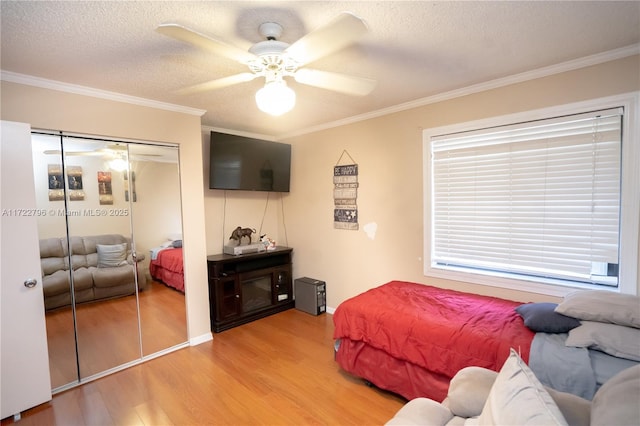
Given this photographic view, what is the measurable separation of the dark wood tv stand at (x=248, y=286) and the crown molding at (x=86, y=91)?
5.54ft

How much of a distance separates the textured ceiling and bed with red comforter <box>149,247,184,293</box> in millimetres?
1510

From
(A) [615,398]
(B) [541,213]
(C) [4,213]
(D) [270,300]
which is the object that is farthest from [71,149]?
(B) [541,213]

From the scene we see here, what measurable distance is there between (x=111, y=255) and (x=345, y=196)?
248 cm

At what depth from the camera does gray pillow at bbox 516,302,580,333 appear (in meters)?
1.81

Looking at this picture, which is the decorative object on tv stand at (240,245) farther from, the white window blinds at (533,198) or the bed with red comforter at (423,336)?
the white window blinds at (533,198)

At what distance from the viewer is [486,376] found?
139 centimetres

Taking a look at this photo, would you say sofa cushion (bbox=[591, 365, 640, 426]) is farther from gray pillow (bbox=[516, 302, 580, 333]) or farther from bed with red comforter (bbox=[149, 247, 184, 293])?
bed with red comforter (bbox=[149, 247, 184, 293])

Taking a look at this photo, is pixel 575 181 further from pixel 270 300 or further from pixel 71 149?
pixel 71 149

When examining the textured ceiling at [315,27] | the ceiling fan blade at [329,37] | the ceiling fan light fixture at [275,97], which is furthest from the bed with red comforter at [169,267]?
the ceiling fan blade at [329,37]

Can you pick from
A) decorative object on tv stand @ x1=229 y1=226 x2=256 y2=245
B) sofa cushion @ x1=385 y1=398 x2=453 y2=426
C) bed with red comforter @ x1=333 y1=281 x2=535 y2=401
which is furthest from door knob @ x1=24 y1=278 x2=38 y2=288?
sofa cushion @ x1=385 y1=398 x2=453 y2=426

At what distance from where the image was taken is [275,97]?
Answer: 1669mm

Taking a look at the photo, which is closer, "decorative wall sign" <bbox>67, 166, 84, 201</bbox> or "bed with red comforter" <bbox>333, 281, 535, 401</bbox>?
"bed with red comforter" <bbox>333, 281, 535, 401</bbox>

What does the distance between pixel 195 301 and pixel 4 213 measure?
1.72 m

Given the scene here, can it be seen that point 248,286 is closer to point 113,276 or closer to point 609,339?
point 113,276
